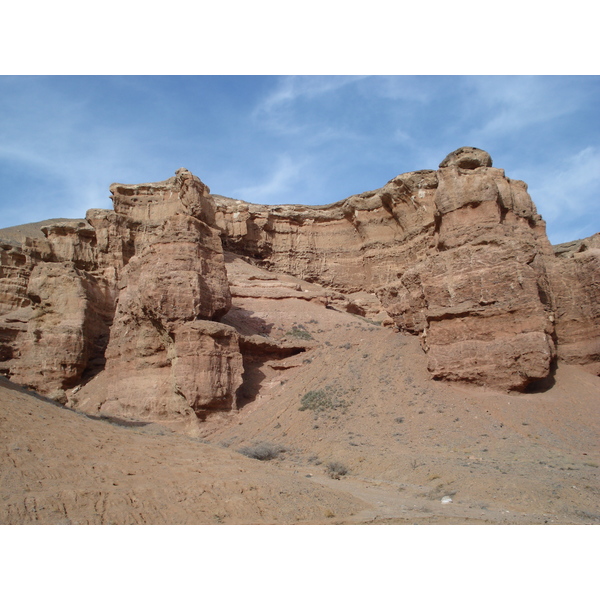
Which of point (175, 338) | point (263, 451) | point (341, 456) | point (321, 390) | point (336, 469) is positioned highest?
point (175, 338)

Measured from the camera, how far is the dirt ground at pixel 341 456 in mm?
7152

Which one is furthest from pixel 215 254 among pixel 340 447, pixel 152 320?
pixel 340 447

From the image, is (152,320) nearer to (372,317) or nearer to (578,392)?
(578,392)

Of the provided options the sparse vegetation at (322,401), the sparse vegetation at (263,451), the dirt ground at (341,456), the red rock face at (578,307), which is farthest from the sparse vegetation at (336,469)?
the red rock face at (578,307)

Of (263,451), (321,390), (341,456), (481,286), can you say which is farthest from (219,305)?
(481,286)

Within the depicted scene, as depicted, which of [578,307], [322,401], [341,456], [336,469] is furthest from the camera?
[322,401]

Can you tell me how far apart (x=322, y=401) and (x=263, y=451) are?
146 inches

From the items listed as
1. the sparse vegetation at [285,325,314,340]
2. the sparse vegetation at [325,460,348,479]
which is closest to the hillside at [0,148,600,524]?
the sparse vegetation at [325,460,348,479]

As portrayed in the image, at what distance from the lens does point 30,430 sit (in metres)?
8.80

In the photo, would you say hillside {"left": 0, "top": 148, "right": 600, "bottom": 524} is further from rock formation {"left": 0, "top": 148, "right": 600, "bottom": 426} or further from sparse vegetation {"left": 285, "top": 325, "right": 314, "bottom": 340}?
sparse vegetation {"left": 285, "top": 325, "right": 314, "bottom": 340}

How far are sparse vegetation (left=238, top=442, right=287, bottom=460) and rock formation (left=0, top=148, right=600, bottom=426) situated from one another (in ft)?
13.4

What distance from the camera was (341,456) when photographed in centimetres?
1288

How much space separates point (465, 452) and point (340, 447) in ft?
11.2

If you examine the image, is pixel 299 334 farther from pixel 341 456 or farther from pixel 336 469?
pixel 336 469
